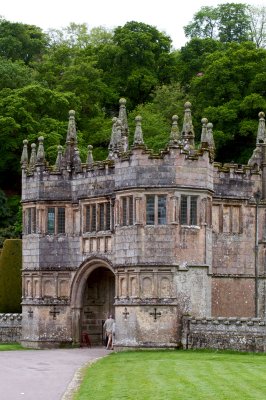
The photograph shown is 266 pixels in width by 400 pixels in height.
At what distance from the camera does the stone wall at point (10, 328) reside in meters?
53.0

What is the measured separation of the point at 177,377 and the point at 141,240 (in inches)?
551

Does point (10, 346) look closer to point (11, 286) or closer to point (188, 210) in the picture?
point (11, 286)

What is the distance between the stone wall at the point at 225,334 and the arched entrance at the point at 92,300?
6.76m

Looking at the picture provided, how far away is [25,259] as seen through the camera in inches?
2045

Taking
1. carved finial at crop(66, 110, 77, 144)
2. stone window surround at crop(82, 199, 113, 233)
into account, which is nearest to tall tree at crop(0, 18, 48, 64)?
carved finial at crop(66, 110, 77, 144)

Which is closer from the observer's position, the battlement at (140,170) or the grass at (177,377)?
the grass at (177,377)

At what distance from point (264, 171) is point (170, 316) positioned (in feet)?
32.9

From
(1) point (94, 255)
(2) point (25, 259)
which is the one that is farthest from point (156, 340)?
(2) point (25, 259)

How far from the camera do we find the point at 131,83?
3755 inches

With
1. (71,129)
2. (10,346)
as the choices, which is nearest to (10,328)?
(10,346)

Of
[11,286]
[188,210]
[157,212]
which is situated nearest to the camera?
[157,212]

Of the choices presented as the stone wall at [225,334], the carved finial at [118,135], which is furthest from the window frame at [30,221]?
the stone wall at [225,334]

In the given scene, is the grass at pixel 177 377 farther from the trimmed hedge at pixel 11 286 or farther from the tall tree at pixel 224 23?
the tall tree at pixel 224 23

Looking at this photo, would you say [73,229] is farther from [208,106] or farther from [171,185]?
[208,106]
